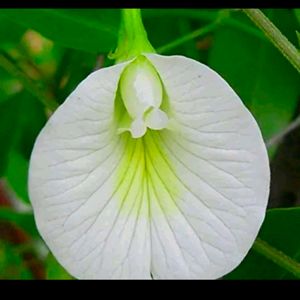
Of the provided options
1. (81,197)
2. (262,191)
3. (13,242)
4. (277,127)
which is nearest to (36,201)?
(81,197)

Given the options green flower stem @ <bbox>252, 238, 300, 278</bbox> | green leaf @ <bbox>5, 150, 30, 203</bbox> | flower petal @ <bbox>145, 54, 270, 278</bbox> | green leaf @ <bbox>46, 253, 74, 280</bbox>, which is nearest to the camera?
flower petal @ <bbox>145, 54, 270, 278</bbox>

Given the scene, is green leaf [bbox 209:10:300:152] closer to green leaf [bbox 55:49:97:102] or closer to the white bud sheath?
green leaf [bbox 55:49:97:102]

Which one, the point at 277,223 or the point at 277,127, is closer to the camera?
the point at 277,223

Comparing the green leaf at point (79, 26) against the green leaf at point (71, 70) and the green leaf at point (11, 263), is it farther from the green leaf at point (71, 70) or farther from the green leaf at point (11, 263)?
the green leaf at point (11, 263)

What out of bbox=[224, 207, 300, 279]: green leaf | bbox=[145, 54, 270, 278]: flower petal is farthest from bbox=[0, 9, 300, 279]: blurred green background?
bbox=[145, 54, 270, 278]: flower petal

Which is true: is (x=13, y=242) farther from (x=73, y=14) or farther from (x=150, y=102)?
(x=150, y=102)
